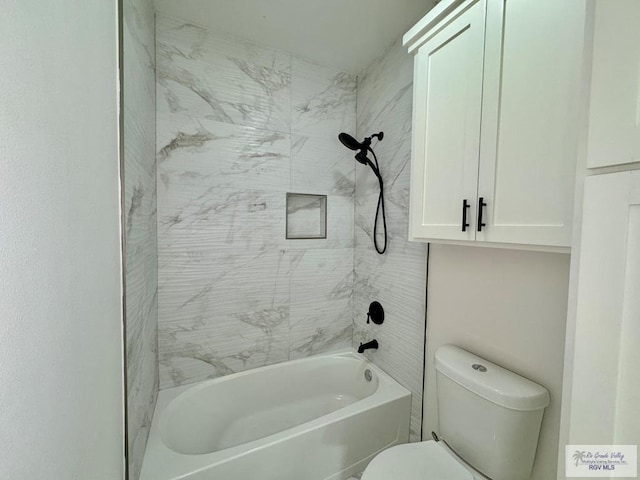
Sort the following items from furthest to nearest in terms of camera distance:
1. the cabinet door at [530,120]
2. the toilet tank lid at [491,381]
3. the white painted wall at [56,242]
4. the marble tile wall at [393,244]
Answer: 1. the marble tile wall at [393,244]
2. the toilet tank lid at [491,381]
3. the cabinet door at [530,120]
4. the white painted wall at [56,242]

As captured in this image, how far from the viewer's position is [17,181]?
1.08 ft

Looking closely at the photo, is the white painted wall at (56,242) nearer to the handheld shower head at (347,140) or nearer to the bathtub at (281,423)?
the bathtub at (281,423)

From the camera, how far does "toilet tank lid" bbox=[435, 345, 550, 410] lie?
834 millimetres

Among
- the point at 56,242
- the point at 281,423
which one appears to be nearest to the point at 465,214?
the point at 56,242

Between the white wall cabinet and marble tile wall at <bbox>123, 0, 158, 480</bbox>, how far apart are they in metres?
1.12

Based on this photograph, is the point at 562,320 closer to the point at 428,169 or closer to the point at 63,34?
the point at 428,169

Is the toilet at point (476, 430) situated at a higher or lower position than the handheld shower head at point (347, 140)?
lower

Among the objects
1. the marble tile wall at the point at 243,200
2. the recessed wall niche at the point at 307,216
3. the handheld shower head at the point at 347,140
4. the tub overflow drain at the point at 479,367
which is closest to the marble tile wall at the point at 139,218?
the marble tile wall at the point at 243,200

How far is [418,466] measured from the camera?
95 centimetres

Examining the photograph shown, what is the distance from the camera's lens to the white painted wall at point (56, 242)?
32 cm

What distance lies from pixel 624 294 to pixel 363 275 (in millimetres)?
1503

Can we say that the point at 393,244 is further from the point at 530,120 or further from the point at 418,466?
the point at 418,466

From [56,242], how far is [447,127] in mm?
1185

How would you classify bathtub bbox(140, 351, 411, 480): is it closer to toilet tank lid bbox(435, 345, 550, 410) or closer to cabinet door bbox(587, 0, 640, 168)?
toilet tank lid bbox(435, 345, 550, 410)
